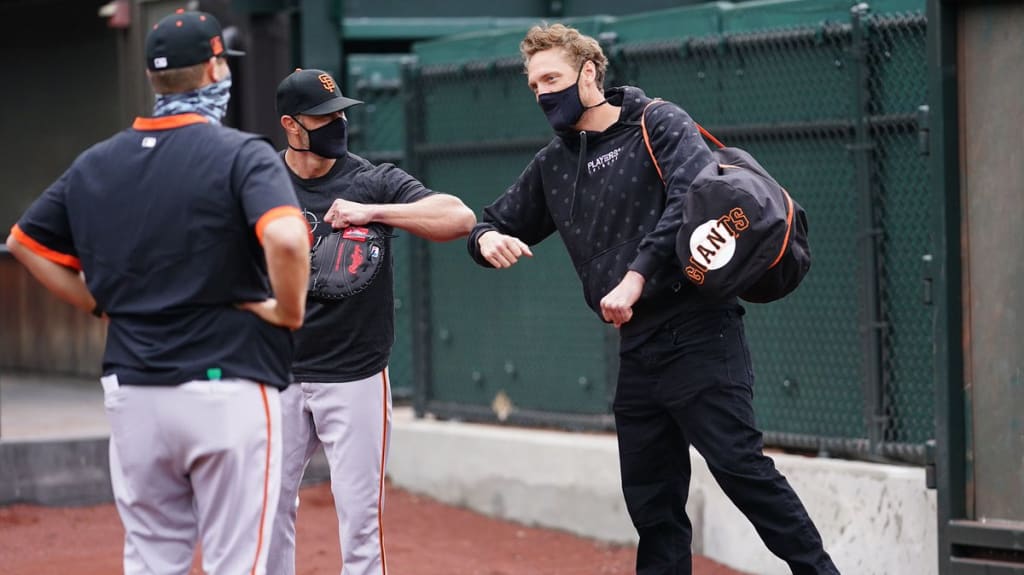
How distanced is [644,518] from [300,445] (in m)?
1.18

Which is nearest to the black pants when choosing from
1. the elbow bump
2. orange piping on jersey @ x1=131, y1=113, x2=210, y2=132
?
the elbow bump

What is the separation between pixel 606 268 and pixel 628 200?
0.76 feet

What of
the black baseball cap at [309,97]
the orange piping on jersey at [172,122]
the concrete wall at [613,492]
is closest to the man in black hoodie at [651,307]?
A: the black baseball cap at [309,97]

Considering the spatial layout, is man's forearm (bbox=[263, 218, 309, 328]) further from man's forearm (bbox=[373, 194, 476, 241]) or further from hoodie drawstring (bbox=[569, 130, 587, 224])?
hoodie drawstring (bbox=[569, 130, 587, 224])

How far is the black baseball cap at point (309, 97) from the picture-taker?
5.02 m

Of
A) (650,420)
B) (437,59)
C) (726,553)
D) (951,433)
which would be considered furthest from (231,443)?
(437,59)

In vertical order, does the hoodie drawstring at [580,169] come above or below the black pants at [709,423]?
above

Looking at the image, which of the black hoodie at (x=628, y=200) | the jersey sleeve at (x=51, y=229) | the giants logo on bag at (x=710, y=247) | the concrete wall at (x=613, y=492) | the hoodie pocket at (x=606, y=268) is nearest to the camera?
the jersey sleeve at (x=51, y=229)

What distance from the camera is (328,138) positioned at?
5059 mm

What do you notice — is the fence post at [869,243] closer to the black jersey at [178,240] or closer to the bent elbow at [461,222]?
the bent elbow at [461,222]

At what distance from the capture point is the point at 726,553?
22.5 feet

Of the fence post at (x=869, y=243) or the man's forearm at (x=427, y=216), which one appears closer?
the man's forearm at (x=427, y=216)

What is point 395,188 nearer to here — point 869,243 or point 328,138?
point 328,138

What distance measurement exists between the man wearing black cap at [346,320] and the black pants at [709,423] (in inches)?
30.7
